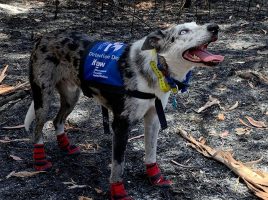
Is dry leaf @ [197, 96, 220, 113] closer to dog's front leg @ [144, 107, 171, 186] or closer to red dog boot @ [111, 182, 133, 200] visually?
dog's front leg @ [144, 107, 171, 186]

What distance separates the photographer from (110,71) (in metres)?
4.37

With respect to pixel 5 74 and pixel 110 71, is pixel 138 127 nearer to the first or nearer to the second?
pixel 110 71

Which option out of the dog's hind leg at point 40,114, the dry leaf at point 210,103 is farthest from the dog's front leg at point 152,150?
the dry leaf at point 210,103

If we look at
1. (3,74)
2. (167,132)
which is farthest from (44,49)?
(3,74)

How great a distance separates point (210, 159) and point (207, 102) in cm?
165

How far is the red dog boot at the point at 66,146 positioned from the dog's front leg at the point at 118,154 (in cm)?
111

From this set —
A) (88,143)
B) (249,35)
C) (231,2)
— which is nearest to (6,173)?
(88,143)

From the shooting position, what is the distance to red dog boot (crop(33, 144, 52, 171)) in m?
5.03

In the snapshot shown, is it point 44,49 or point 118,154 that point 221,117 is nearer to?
point 118,154

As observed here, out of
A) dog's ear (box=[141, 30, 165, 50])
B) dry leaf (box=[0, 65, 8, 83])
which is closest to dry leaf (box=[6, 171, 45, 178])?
dog's ear (box=[141, 30, 165, 50])

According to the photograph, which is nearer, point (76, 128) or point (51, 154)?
point (51, 154)

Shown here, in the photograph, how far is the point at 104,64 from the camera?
445 cm

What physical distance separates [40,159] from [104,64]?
137 cm

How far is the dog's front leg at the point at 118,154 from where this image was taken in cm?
431
